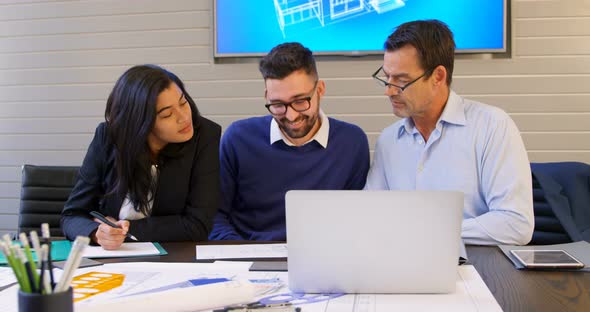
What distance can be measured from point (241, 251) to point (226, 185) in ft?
2.39

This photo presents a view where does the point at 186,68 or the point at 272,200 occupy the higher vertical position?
the point at 186,68

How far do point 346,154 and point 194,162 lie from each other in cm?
57

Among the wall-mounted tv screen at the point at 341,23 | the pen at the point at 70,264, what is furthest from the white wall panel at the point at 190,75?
the pen at the point at 70,264

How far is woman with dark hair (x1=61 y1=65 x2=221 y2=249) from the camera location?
2.13 metres

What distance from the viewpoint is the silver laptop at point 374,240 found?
3.97 ft

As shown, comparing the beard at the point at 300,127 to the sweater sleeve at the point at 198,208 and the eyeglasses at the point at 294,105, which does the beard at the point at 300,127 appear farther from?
the sweater sleeve at the point at 198,208

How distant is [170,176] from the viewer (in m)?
2.19

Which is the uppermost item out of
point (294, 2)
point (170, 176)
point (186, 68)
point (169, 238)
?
point (294, 2)

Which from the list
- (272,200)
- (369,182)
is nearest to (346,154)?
(369,182)

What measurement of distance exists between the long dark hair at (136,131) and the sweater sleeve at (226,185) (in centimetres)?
30

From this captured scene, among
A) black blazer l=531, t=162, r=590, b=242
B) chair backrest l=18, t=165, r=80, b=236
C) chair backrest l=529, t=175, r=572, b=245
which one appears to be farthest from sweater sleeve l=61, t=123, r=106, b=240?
chair backrest l=529, t=175, r=572, b=245

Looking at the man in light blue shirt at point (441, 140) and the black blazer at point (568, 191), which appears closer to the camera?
the man in light blue shirt at point (441, 140)

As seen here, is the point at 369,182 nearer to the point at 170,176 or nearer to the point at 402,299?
the point at 170,176

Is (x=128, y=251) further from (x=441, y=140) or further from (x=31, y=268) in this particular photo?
(x=441, y=140)
